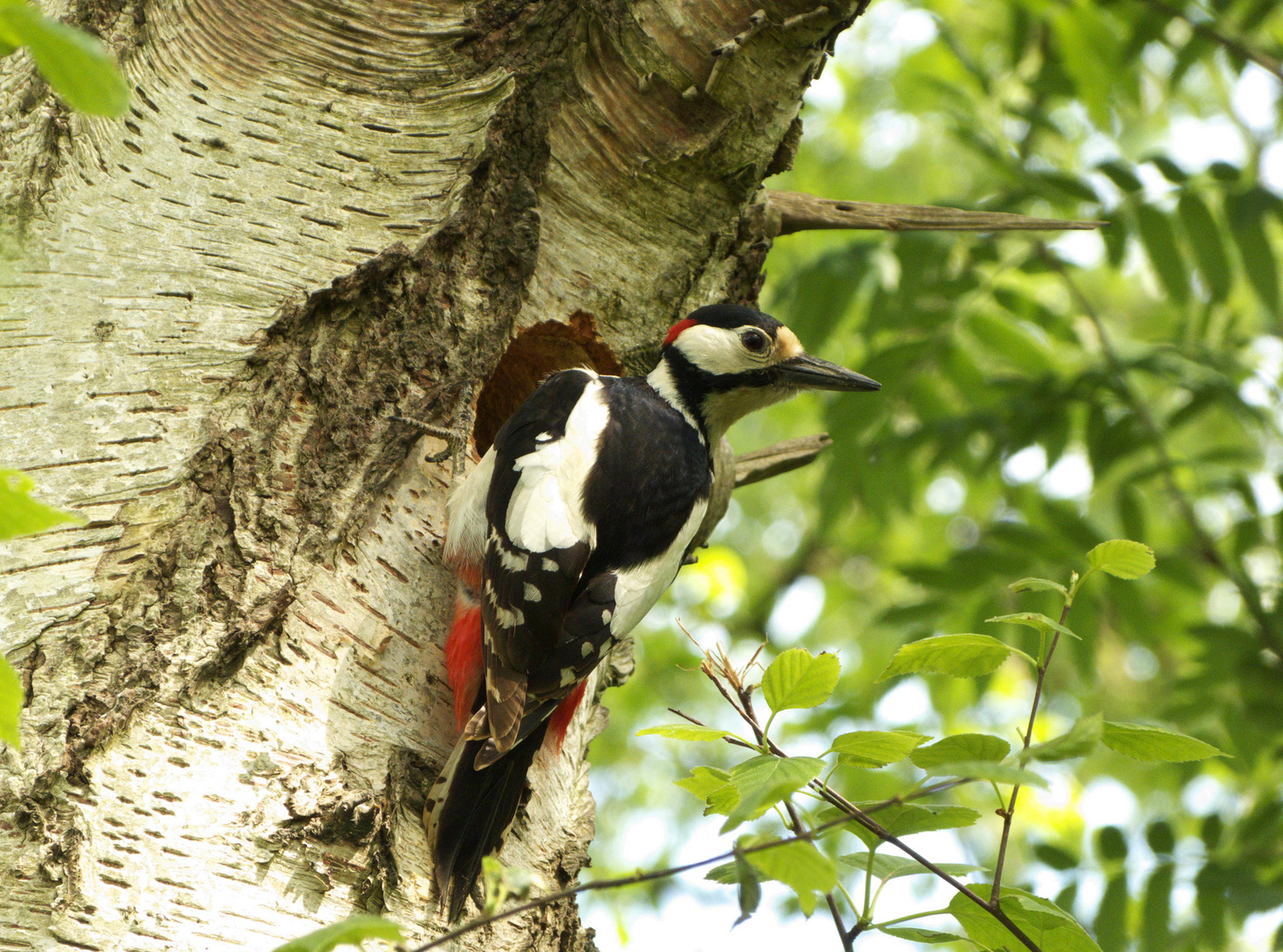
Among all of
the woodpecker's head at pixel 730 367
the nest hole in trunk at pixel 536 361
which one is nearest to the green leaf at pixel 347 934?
the nest hole in trunk at pixel 536 361

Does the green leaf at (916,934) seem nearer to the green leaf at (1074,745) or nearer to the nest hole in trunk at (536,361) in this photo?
the green leaf at (1074,745)

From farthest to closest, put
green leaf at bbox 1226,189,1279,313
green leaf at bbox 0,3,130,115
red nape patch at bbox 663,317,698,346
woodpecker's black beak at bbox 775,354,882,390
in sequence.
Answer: green leaf at bbox 1226,189,1279,313, woodpecker's black beak at bbox 775,354,882,390, red nape patch at bbox 663,317,698,346, green leaf at bbox 0,3,130,115

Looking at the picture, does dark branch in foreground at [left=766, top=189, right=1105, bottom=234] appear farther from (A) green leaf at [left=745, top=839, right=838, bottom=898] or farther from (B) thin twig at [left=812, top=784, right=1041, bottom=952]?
(A) green leaf at [left=745, top=839, right=838, bottom=898]

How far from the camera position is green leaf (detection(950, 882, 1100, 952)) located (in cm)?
135

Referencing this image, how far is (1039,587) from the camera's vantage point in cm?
133

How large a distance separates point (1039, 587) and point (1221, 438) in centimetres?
496

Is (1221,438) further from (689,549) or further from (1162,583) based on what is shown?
(689,549)

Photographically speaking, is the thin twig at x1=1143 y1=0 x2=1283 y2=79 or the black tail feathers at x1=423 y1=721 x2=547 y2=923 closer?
the black tail feathers at x1=423 y1=721 x2=547 y2=923

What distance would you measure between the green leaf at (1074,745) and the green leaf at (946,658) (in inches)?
10.0

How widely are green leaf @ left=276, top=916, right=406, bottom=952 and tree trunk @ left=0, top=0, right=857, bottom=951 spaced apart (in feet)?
2.11

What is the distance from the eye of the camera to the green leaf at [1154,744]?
1.25 m

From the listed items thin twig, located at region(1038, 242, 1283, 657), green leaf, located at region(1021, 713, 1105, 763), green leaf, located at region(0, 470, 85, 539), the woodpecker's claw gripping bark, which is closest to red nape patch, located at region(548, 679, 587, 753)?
the woodpecker's claw gripping bark

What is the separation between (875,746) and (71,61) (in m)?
1.10

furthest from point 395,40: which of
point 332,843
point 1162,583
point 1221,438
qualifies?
point 1221,438
